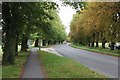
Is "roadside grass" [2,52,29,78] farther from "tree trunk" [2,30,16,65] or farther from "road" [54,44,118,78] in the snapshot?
"road" [54,44,118,78]

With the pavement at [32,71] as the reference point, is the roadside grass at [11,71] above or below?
above

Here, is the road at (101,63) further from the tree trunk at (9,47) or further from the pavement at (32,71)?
the tree trunk at (9,47)

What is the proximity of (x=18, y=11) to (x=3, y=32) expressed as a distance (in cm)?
312

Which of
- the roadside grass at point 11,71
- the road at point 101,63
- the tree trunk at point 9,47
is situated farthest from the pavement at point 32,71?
the road at point 101,63

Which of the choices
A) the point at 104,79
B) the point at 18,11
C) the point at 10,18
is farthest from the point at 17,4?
the point at 104,79

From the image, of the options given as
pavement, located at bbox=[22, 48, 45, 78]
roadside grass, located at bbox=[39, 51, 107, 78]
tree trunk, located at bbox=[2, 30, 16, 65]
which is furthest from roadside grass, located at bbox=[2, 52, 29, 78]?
roadside grass, located at bbox=[39, 51, 107, 78]

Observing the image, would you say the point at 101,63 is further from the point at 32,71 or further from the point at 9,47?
the point at 32,71

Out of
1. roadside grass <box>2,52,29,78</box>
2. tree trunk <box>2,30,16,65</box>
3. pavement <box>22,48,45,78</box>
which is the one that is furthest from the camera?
tree trunk <box>2,30,16,65</box>

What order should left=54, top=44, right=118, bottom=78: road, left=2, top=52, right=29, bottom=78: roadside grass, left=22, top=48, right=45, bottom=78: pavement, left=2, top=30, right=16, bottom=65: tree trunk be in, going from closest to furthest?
left=2, top=52, right=29, bottom=78: roadside grass < left=22, top=48, right=45, bottom=78: pavement < left=54, top=44, right=118, bottom=78: road < left=2, top=30, right=16, bottom=65: tree trunk

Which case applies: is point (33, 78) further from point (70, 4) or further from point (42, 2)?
point (42, 2)

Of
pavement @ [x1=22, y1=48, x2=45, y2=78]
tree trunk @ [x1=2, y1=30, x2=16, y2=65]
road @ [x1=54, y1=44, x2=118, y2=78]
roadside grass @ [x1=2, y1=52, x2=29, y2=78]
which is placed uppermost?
tree trunk @ [x1=2, y1=30, x2=16, y2=65]

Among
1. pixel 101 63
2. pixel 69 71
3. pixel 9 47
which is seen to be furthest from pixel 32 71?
pixel 101 63

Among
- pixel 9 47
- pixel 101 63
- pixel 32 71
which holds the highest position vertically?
pixel 9 47

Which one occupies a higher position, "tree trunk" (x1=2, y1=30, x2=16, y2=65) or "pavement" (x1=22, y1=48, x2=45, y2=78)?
"tree trunk" (x1=2, y1=30, x2=16, y2=65)
